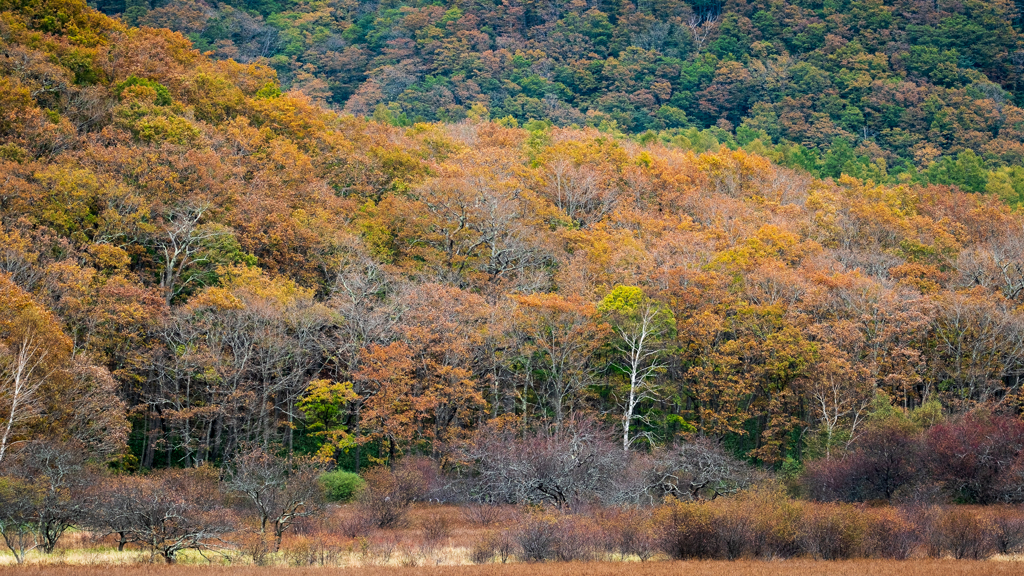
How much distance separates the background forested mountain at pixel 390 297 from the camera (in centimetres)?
3991

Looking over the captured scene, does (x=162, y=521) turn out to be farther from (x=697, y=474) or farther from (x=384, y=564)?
(x=697, y=474)

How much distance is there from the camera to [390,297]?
4488cm

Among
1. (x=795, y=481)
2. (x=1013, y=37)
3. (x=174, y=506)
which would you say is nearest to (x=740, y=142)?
(x=1013, y=37)

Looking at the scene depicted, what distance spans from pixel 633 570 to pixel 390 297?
79.2ft

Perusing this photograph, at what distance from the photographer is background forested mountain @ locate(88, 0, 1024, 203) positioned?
97562mm

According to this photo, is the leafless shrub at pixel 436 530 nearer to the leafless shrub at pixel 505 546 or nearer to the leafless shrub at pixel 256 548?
the leafless shrub at pixel 505 546

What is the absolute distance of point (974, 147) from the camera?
93.4 m

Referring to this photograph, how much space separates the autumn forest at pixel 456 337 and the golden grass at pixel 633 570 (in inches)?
71.0

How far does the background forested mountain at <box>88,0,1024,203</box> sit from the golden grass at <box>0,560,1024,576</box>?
66.8 m

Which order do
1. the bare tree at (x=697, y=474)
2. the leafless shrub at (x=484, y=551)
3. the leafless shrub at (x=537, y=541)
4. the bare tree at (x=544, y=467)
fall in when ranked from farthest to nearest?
the bare tree at (x=697, y=474) < the bare tree at (x=544, y=467) < the leafless shrub at (x=537, y=541) < the leafless shrub at (x=484, y=551)

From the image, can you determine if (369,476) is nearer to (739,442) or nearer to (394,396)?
(394,396)

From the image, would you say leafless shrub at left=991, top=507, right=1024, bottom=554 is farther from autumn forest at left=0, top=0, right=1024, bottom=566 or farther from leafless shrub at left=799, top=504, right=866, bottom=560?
leafless shrub at left=799, top=504, right=866, bottom=560

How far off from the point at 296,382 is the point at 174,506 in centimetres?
1810

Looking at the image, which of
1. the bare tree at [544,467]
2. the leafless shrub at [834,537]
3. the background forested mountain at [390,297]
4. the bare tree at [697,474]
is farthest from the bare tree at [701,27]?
the leafless shrub at [834,537]
